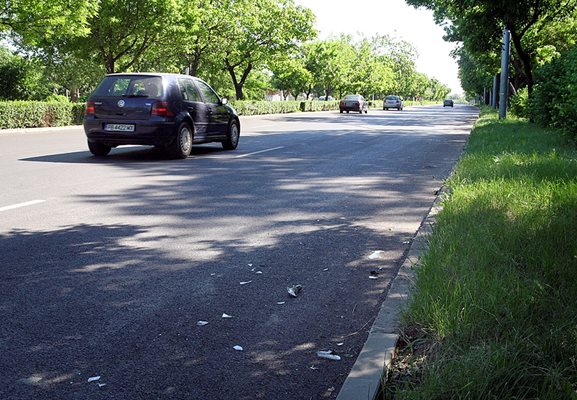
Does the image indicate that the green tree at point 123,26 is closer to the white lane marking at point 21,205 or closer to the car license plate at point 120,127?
the car license plate at point 120,127

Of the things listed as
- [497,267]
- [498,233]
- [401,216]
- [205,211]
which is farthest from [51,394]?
[401,216]

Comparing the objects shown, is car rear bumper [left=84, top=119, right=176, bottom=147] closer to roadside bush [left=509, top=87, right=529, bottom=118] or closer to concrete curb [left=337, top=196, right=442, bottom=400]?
concrete curb [left=337, top=196, right=442, bottom=400]

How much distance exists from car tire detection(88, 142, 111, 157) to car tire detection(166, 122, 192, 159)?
1423mm

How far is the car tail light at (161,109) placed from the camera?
1142 centimetres

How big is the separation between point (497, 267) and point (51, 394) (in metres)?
2.64

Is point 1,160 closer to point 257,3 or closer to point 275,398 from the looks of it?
point 275,398

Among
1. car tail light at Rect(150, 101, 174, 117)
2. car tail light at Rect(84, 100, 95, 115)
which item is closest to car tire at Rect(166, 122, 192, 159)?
car tail light at Rect(150, 101, 174, 117)

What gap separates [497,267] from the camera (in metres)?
3.73

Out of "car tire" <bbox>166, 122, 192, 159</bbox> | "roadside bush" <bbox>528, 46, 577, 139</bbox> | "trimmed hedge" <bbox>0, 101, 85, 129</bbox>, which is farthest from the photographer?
"trimmed hedge" <bbox>0, 101, 85, 129</bbox>

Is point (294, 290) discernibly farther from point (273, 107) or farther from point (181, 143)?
point (273, 107)

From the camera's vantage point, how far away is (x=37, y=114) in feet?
75.0

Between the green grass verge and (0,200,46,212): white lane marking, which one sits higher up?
the green grass verge

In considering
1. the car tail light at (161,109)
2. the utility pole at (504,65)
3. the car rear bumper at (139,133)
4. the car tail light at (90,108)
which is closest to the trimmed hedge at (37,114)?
the car tail light at (90,108)

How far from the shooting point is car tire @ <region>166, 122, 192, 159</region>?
1177cm
